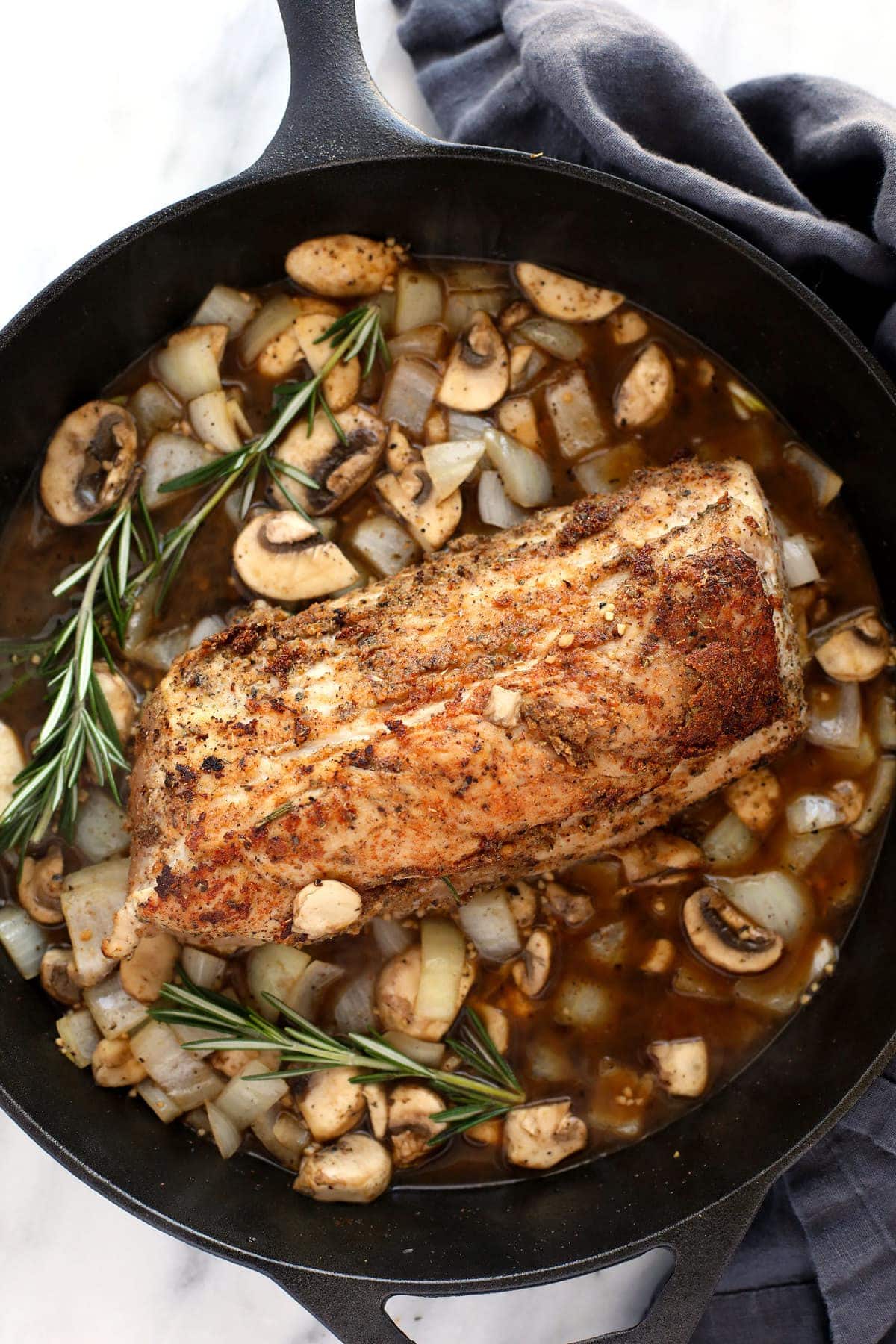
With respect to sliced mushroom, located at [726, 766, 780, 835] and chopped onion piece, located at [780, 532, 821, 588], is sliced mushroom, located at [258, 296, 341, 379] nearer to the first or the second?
chopped onion piece, located at [780, 532, 821, 588]

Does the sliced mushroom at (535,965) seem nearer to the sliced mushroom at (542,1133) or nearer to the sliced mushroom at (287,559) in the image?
the sliced mushroom at (542,1133)

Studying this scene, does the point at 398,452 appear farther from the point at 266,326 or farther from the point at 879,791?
the point at 879,791

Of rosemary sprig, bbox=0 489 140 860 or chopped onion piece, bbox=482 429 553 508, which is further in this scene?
chopped onion piece, bbox=482 429 553 508

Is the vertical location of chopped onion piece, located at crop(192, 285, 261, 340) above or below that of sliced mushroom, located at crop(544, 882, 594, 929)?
above

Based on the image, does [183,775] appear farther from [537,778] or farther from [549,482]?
[549,482]

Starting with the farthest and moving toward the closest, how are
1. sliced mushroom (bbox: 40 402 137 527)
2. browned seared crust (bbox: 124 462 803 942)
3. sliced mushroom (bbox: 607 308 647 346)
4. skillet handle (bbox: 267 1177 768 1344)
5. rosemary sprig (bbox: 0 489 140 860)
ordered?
1. sliced mushroom (bbox: 607 308 647 346)
2. sliced mushroom (bbox: 40 402 137 527)
3. rosemary sprig (bbox: 0 489 140 860)
4. skillet handle (bbox: 267 1177 768 1344)
5. browned seared crust (bbox: 124 462 803 942)

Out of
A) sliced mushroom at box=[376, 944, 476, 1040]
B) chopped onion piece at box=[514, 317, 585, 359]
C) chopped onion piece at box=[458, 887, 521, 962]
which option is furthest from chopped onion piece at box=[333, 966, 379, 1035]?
chopped onion piece at box=[514, 317, 585, 359]

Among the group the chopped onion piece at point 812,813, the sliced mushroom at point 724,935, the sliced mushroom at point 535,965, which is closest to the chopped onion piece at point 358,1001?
the sliced mushroom at point 535,965
